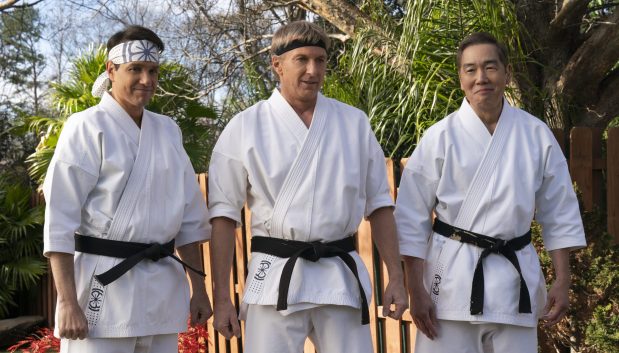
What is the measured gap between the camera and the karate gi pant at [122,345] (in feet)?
9.86

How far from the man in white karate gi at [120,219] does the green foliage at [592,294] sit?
7.43 ft

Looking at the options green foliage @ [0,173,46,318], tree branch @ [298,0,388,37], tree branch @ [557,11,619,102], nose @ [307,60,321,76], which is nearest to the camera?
nose @ [307,60,321,76]

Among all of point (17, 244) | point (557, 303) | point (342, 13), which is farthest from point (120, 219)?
point (17, 244)

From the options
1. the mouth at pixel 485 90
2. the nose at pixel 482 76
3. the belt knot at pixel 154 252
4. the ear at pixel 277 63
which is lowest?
the belt knot at pixel 154 252

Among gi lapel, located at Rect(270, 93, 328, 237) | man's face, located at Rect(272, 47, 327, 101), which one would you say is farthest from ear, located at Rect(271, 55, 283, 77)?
gi lapel, located at Rect(270, 93, 328, 237)

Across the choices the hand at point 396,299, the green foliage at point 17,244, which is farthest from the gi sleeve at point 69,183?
the green foliage at point 17,244

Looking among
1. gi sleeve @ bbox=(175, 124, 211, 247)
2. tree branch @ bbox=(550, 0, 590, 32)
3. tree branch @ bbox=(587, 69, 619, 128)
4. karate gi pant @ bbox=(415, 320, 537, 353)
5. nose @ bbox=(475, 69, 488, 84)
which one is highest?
tree branch @ bbox=(550, 0, 590, 32)

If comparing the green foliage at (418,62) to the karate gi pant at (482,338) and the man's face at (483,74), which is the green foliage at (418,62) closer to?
the man's face at (483,74)

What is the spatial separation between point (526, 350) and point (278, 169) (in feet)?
3.95

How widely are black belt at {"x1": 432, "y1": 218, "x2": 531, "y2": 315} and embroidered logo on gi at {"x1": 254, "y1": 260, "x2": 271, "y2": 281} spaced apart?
758 mm

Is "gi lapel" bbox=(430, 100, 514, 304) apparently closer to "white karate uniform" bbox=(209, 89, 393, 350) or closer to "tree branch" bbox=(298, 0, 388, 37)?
"white karate uniform" bbox=(209, 89, 393, 350)

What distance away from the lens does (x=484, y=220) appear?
3209mm

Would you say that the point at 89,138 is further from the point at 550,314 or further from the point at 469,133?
the point at 550,314

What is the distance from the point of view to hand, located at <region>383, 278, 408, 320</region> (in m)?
3.10
